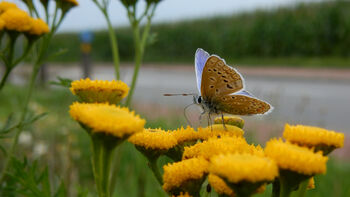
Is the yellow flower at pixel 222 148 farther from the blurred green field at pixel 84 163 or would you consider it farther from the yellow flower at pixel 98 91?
the blurred green field at pixel 84 163

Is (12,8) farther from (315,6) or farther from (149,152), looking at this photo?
(315,6)

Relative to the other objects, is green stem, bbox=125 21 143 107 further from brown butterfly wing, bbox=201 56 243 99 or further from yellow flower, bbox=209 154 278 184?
yellow flower, bbox=209 154 278 184

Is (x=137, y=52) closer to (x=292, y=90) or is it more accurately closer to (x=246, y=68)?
(x=292, y=90)

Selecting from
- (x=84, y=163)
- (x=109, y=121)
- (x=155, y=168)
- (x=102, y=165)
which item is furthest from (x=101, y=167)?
(x=84, y=163)

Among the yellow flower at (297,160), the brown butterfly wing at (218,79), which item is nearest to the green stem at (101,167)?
the yellow flower at (297,160)

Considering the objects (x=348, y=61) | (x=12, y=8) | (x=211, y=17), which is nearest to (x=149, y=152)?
(x=12, y=8)

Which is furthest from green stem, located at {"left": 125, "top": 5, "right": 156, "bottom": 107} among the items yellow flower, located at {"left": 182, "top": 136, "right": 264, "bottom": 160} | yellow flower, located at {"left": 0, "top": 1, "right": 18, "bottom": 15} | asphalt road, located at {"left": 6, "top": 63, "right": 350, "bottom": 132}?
asphalt road, located at {"left": 6, "top": 63, "right": 350, "bottom": 132}
